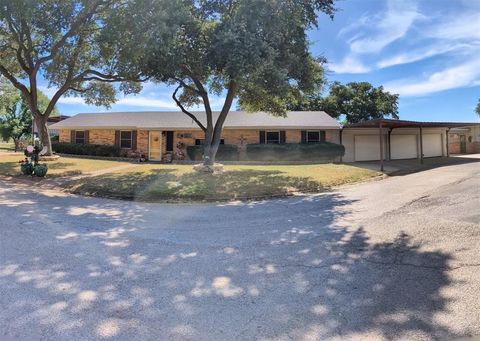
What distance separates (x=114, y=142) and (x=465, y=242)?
26940mm

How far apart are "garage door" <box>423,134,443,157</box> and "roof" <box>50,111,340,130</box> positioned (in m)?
9.16

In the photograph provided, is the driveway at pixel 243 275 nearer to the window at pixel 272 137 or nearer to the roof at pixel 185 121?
the roof at pixel 185 121

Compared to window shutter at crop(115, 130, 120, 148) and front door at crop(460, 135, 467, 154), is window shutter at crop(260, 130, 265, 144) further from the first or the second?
front door at crop(460, 135, 467, 154)

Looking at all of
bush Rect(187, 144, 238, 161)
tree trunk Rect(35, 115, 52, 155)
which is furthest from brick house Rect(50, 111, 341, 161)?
tree trunk Rect(35, 115, 52, 155)

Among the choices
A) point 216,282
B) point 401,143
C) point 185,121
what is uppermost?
point 185,121

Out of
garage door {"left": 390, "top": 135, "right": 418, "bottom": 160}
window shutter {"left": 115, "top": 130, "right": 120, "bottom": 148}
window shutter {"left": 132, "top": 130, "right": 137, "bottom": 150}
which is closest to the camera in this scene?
window shutter {"left": 132, "top": 130, "right": 137, "bottom": 150}

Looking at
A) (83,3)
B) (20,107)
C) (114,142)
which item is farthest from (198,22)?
(20,107)

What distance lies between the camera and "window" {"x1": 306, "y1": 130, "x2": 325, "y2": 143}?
25844 mm

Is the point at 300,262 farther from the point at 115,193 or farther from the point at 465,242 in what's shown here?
the point at 115,193

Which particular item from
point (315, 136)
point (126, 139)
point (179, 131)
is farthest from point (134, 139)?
point (315, 136)

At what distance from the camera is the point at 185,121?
27.8 meters

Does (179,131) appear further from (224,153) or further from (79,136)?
(79,136)

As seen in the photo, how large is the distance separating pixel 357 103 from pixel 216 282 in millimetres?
43633

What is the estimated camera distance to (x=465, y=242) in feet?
18.7
